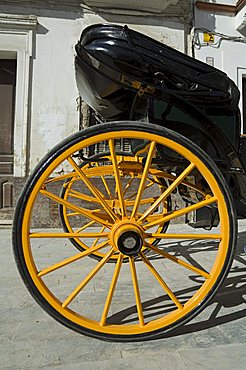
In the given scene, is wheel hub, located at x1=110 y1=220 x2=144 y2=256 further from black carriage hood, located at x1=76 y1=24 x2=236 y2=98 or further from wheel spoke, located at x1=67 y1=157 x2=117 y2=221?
black carriage hood, located at x1=76 y1=24 x2=236 y2=98

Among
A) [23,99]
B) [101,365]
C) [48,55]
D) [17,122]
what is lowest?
[101,365]

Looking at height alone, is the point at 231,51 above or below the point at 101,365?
above

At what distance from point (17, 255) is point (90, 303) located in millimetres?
943

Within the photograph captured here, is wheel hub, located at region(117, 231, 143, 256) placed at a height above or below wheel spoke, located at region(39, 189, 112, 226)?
below

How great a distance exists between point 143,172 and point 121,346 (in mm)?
970

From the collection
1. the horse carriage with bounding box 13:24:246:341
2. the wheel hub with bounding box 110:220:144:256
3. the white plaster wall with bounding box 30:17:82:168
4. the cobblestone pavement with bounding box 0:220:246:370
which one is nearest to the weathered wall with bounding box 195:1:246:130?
the white plaster wall with bounding box 30:17:82:168

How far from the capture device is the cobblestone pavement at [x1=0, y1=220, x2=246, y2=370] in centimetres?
167

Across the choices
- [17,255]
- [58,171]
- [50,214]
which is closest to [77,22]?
[58,171]

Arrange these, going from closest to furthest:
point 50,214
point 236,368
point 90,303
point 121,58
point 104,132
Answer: point 236,368 < point 104,132 < point 121,58 < point 90,303 < point 50,214

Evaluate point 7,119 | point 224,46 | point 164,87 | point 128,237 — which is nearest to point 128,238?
point 128,237

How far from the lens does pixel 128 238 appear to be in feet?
6.15

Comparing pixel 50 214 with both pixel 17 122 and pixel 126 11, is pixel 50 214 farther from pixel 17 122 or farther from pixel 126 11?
pixel 126 11

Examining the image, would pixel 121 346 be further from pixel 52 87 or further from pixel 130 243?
pixel 52 87

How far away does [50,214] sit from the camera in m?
5.98
